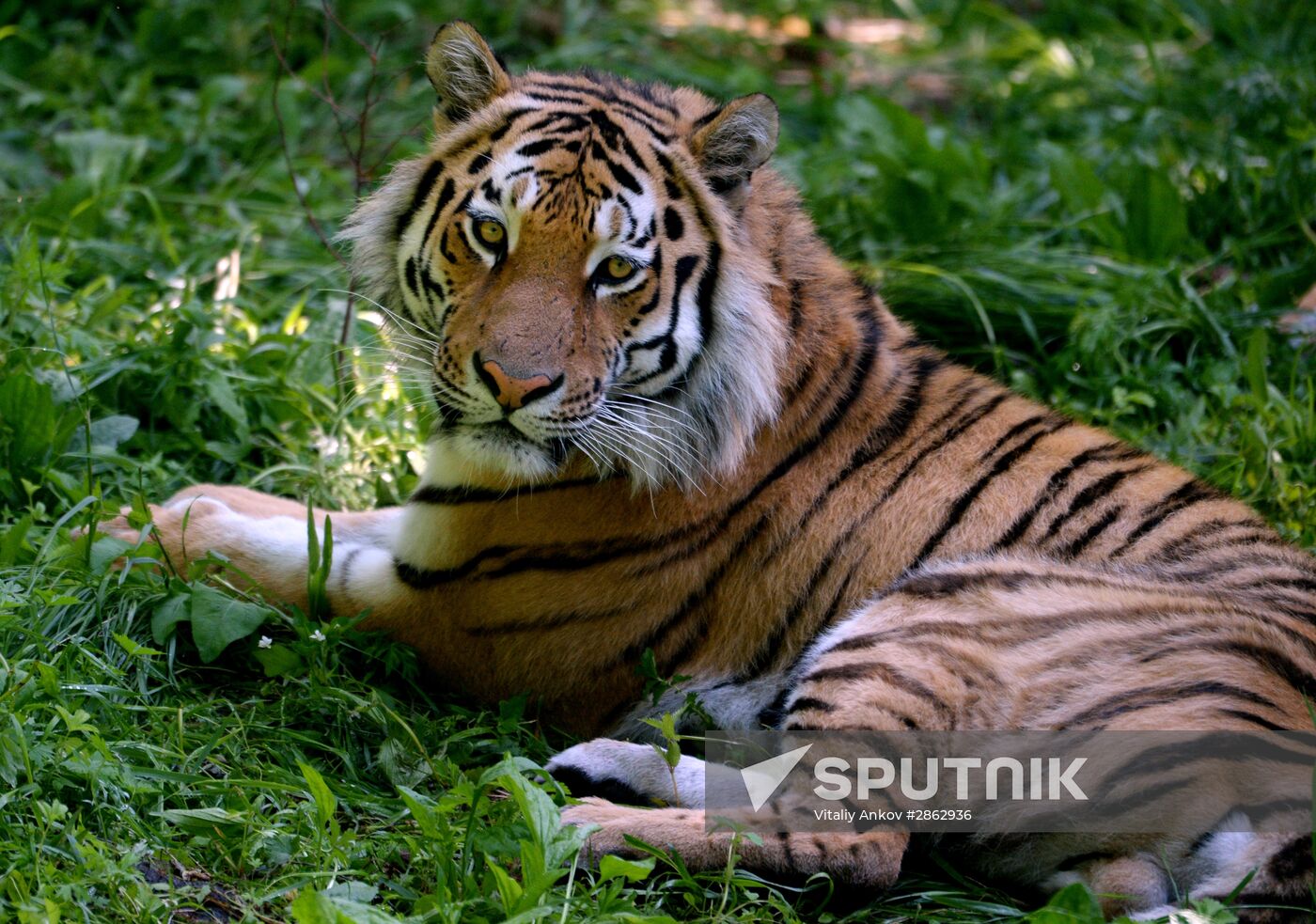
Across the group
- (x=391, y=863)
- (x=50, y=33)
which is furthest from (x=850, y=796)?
(x=50, y=33)

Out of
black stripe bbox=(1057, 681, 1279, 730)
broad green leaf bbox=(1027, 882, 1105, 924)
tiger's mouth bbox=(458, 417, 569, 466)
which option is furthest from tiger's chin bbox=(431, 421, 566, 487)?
broad green leaf bbox=(1027, 882, 1105, 924)

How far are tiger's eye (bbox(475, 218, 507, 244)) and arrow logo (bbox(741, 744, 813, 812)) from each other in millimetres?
1362

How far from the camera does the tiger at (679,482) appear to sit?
309 cm

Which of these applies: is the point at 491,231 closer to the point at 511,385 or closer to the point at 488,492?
the point at 511,385

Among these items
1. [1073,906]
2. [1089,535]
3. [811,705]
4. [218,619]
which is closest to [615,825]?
[811,705]

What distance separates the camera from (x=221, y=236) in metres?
5.12

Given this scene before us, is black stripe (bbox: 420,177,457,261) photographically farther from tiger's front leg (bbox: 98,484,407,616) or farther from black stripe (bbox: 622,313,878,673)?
black stripe (bbox: 622,313,878,673)

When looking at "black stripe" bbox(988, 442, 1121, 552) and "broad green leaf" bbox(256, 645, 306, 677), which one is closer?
"broad green leaf" bbox(256, 645, 306, 677)

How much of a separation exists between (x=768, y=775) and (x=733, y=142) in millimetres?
1531

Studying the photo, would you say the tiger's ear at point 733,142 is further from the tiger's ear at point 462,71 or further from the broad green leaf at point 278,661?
the broad green leaf at point 278,661

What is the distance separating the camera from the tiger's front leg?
3.42 metres

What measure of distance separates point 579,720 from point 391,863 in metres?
0.77

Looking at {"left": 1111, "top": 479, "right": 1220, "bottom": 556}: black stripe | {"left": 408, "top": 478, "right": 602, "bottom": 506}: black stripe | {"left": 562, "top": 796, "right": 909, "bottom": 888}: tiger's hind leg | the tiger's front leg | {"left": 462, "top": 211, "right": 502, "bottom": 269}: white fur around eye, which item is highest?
{"left": 462, "top": 211, "right": 502, "bottom": 269}: white fur around eye

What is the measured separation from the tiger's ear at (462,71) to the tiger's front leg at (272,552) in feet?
3.52
